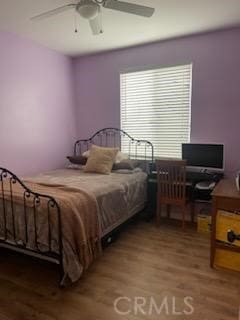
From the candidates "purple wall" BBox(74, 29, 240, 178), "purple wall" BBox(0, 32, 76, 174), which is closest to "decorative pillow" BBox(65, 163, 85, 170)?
"purple wall" BBox(0, 32, 76, 174)

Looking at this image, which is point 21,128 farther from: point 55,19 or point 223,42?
point 223,42

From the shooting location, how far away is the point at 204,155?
326 centimetres

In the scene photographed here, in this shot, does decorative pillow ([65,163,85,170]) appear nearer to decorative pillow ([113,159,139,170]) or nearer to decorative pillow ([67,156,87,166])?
decorative pillow ([67,156,87,166])

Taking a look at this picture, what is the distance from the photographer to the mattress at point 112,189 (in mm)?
2600

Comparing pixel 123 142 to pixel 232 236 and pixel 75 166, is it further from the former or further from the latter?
pixel 232 236

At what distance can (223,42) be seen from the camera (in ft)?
10.6

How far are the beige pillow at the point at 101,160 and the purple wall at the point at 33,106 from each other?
0.79m

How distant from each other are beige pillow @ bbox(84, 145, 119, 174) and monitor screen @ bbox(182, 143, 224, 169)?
1.01 metres

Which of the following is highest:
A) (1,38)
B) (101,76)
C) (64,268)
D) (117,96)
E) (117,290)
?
(1,38)

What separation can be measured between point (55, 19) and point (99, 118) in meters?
1.74

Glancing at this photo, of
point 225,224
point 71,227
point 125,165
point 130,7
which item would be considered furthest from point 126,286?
point 130,7

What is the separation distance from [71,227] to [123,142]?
2.31m

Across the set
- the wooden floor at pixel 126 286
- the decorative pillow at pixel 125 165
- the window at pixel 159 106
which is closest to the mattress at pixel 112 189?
the decorative pillow at pixel 125 165

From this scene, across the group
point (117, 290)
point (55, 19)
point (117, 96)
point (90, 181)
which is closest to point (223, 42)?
point (117, 96)
